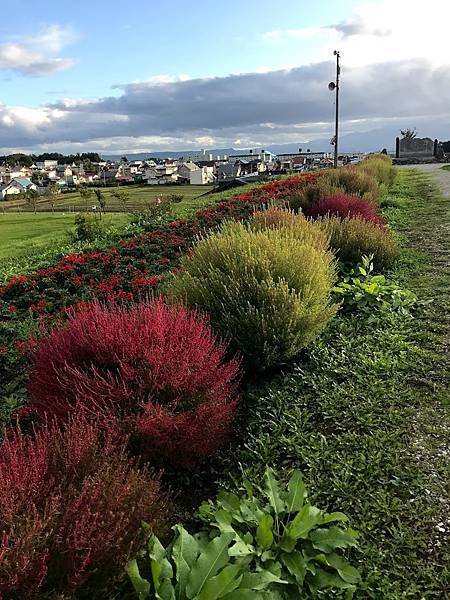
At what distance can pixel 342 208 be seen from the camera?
9.02m

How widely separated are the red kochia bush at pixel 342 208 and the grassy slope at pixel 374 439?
3817mm

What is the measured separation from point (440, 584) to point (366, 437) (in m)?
1.09

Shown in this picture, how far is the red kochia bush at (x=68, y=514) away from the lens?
65.4 inches

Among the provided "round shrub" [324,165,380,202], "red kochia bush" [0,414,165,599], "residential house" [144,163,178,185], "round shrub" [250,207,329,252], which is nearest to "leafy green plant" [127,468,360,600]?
"red kochia bush" [0,414,165,599]

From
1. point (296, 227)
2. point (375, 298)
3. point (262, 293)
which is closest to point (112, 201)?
point (296, 227)

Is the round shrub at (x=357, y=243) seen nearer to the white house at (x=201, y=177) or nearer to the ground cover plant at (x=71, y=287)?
the ground cover plant at (x=71, y=287)

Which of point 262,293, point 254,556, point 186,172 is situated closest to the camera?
point 254,556

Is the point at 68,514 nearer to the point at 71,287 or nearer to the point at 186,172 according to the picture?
the point at 71,287

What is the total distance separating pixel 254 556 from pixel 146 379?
113cm

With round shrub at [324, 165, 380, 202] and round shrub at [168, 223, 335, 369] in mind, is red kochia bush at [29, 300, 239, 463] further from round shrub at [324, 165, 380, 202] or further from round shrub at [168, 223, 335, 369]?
round shrub at [324, 165, 380, 202]

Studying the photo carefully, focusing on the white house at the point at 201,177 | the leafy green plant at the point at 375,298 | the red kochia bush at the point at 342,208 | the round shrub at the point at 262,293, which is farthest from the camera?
the white house at the point at 201,177

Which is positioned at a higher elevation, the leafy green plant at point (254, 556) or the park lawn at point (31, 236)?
the leafy green plant at point (254, 556)

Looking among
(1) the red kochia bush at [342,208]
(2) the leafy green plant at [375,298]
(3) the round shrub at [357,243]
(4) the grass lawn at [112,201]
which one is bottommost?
(4) the grass lawn at [112,201]

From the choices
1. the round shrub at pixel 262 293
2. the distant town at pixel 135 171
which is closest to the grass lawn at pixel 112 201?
the distant town at pixel 135 171
